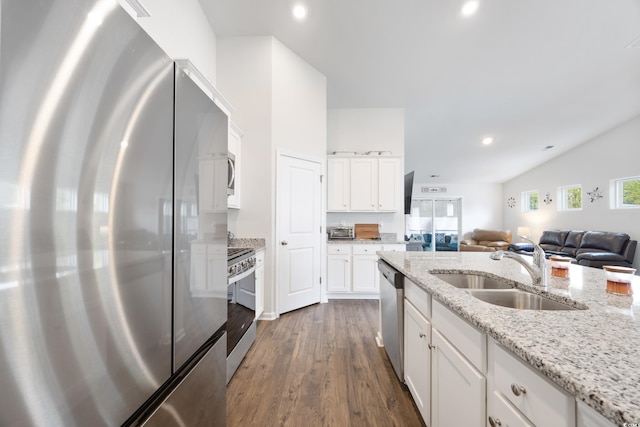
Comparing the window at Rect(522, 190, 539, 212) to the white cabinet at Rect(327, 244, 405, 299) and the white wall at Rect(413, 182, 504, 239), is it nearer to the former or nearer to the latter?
the white wall at Rect(413, 182, 504, 239)

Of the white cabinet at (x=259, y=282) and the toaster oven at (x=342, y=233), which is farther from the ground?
the toaster oven at (x=342, y=233)

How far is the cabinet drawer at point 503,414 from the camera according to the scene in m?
0.74

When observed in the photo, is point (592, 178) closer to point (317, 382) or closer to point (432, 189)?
point (432, 189)

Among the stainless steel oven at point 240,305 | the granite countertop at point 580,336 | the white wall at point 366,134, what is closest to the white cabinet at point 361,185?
the white wall at point 366,134

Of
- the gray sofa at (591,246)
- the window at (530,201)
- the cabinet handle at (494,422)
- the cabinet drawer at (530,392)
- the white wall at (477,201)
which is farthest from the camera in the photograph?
the white wall at (477,201)

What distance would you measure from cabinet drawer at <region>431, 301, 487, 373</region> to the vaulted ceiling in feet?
10.0

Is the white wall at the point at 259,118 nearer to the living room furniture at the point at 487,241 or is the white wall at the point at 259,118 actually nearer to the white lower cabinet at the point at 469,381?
the white lower cabinet at the point at 469,381

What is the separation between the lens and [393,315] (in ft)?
6.41

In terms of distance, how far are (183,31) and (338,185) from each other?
2734 mm

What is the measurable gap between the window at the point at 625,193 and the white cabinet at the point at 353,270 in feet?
17.6

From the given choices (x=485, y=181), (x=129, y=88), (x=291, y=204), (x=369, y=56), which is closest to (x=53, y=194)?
(x=129, y=88)

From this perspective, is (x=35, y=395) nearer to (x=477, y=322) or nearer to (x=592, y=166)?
(x=477, y=322)

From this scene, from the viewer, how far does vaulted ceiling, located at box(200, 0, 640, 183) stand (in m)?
2.89

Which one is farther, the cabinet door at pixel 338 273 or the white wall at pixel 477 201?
the white wall at pixel 477 201
